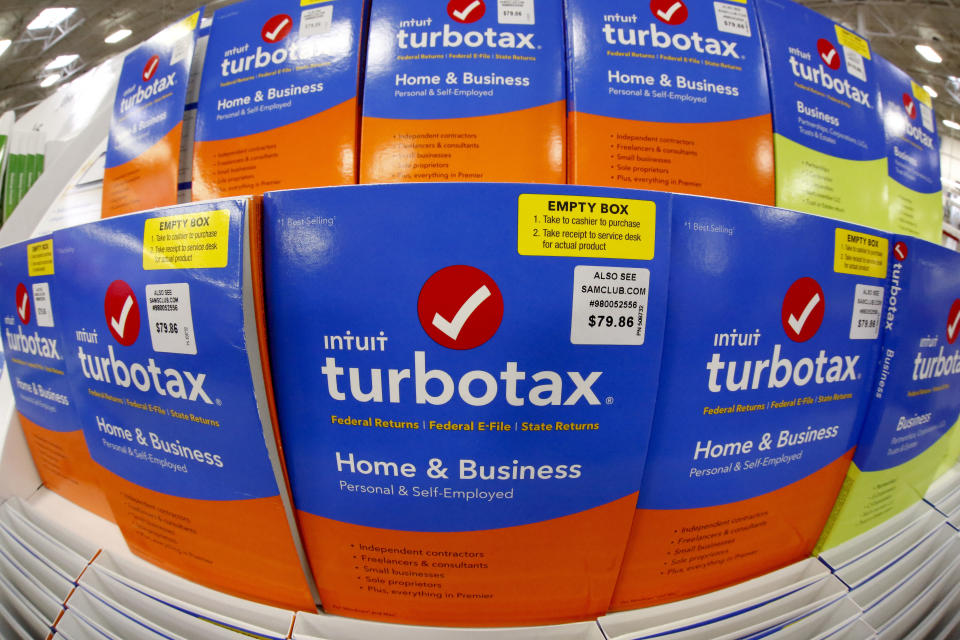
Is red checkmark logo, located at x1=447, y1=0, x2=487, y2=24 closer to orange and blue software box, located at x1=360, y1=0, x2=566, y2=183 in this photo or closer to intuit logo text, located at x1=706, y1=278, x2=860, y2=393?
orange and blue software box, located at x1=360, y1=0, x2=566, y2=183

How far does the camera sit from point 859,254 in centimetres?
58

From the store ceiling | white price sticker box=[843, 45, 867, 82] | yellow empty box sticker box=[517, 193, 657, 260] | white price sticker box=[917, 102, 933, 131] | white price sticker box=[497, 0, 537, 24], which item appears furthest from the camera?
the store ceiling

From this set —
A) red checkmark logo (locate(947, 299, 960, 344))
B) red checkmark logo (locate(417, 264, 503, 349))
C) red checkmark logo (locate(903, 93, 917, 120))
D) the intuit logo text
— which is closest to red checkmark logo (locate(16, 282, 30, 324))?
red checkmark logo (locate(417, 264, 503, 349))

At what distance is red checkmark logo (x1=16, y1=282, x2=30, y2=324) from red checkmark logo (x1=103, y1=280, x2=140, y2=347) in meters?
0.33

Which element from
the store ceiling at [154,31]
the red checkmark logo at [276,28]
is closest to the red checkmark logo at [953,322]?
the red checkmark logo at [276,28]

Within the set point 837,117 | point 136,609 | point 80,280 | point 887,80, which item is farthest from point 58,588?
point 887,80

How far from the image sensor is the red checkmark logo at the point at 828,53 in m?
0.74

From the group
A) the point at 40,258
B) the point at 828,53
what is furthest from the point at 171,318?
the point at 828,53

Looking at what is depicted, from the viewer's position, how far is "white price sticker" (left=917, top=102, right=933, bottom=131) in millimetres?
886

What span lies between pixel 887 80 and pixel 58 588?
180 cm

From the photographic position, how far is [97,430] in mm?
615

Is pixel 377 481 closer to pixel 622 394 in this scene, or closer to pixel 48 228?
pixel 622 394

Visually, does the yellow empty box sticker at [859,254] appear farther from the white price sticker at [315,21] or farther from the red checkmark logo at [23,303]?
the red checkmark logo at [23,303]

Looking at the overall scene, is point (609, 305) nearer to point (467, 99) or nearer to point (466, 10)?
point (467, 99)
